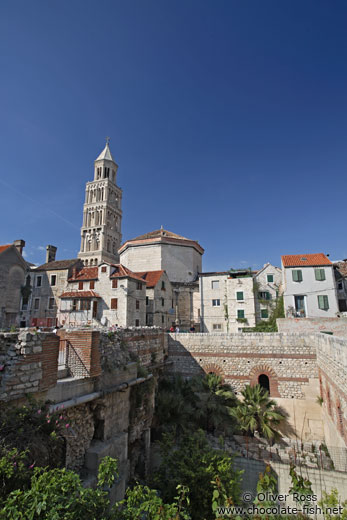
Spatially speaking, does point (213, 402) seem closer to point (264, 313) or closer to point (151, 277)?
point (264, 313)

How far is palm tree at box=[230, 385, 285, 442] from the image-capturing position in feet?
50.9

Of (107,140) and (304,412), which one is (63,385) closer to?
(304,412)

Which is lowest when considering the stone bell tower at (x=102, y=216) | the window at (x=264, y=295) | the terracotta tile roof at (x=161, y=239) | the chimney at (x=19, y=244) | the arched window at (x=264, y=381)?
the arched window at (x=264, y=381)

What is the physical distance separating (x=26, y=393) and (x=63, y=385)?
4.68 ft

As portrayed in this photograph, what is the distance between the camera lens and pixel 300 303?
25.5 metres

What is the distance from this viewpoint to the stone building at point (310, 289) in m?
24.8

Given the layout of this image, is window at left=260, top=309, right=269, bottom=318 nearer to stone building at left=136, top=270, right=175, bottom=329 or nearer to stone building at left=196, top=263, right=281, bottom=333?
stone building at left=196, top=263, right=281, bottom=333

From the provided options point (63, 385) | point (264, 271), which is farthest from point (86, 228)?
point (63, 385)

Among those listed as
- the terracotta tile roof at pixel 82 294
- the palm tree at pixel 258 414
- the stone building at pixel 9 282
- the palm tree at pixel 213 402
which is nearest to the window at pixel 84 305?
the terracotta tile roof at pixel 82 294

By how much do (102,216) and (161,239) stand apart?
25218 mm

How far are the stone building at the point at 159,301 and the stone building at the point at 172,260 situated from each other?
1.68 m

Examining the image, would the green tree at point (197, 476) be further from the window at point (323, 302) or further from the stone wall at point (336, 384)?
the window at point (323, 302)

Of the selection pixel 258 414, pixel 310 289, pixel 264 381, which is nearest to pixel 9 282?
pixel 258 414

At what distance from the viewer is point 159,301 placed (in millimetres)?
31312
